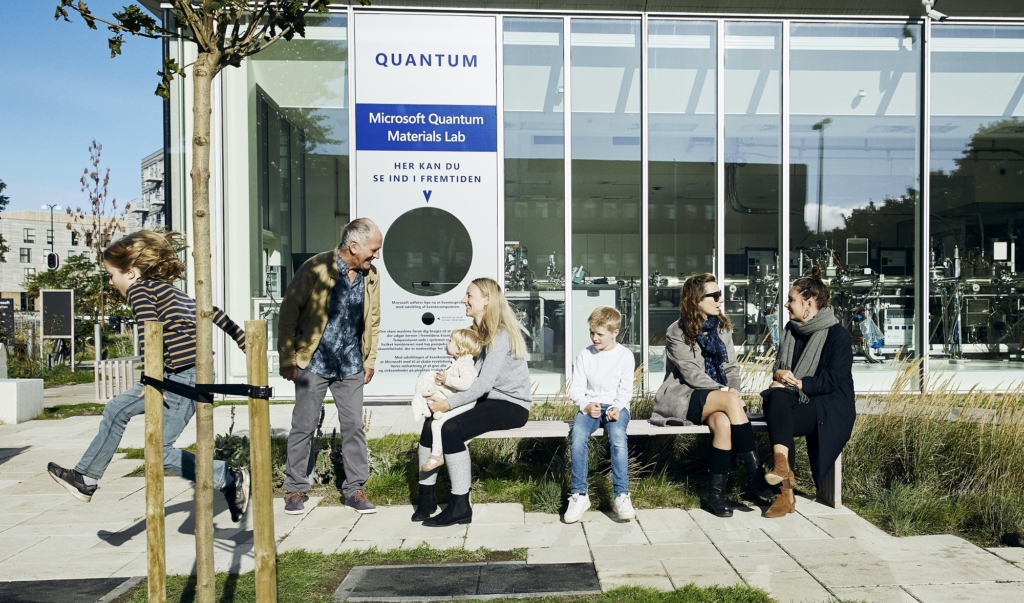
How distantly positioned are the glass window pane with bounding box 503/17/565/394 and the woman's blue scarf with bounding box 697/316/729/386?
4181 millimetres

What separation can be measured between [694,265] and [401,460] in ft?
15.8

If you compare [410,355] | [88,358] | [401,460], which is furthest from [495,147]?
[88,358]

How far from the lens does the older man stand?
4.87 m

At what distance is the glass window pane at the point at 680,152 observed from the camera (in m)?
9.41

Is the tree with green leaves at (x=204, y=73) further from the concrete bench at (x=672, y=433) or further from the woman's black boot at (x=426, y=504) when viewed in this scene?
the concrete bench at (x=672, y=433)

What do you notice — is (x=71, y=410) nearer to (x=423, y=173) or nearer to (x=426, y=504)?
(x=423, y=173)

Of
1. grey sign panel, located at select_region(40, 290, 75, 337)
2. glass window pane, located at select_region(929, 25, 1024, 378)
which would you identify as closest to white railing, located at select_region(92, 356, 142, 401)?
grey sign panel, located at select_region(40, 290, 75, 337)

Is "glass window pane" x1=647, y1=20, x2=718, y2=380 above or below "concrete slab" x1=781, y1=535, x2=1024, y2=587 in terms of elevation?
above

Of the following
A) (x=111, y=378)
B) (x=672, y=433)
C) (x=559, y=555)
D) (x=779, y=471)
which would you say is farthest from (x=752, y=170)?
(x=111, y=378)

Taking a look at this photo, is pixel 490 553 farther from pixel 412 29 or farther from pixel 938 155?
pixel 938 155

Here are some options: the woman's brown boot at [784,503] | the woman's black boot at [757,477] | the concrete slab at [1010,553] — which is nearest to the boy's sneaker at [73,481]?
the woman's black boot at [757,477]

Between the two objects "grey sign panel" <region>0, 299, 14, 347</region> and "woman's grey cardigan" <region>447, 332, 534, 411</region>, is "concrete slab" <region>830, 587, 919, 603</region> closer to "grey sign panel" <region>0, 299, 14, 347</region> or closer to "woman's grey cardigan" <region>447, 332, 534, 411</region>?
"woman's grey cardigan" <region>447, 332, 534, 411</region>

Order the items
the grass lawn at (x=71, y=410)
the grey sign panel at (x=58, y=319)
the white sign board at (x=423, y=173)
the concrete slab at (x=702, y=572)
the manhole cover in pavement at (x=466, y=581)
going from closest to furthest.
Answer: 1. the manhole cover in pavement at (x=466, y=581)
2. the concrete slab at (x=702, y=572)
3. the white sign board at (x=423, y=173)
4. the grass lawn at (x=71, y=410)
5. the grey sign panel at (x=58, y=319)

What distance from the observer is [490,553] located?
4.07 meters
